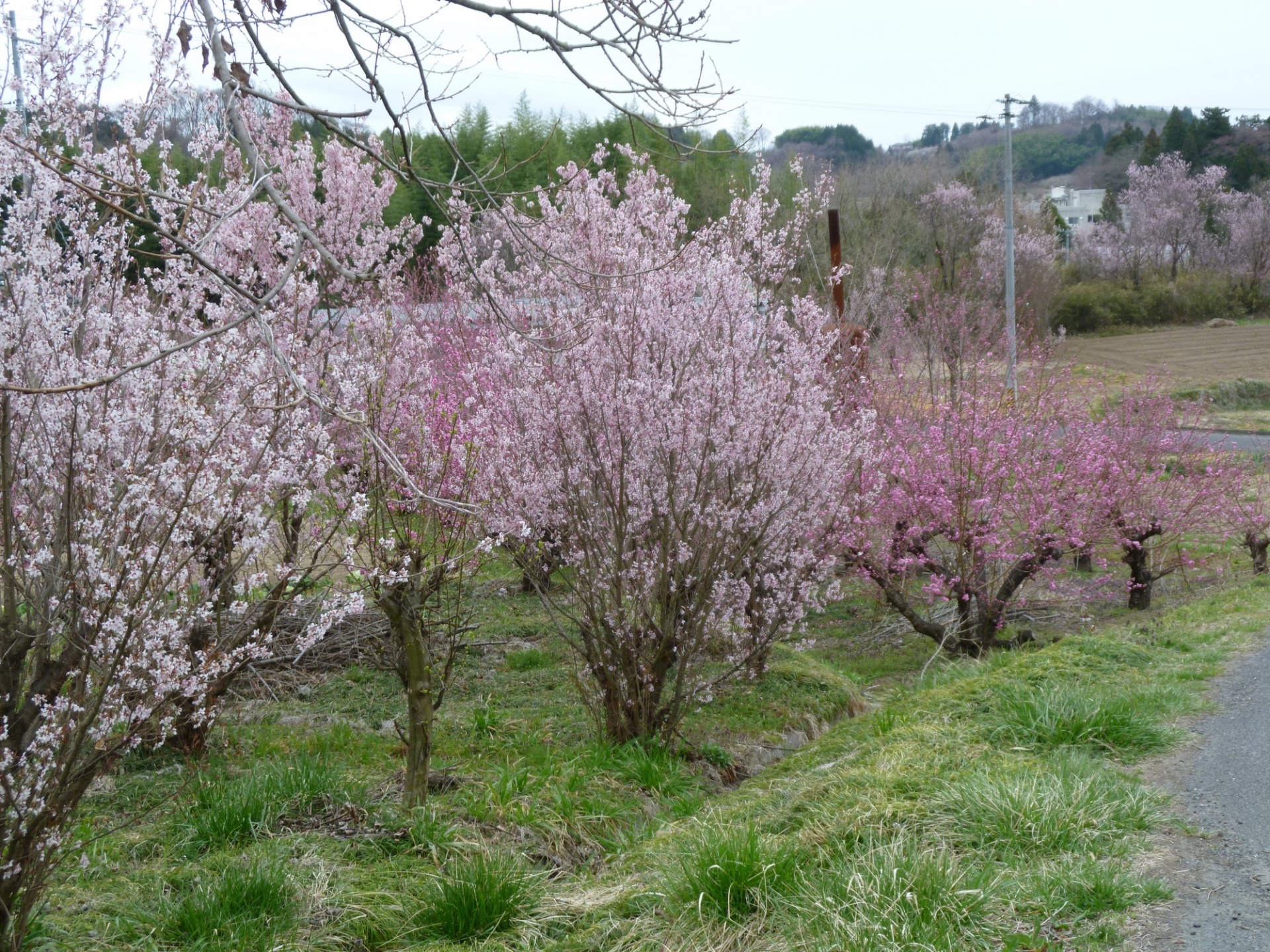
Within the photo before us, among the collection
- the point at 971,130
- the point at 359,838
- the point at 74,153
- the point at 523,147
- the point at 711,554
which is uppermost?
the point at 971,130

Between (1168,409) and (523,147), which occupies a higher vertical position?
(523,147)

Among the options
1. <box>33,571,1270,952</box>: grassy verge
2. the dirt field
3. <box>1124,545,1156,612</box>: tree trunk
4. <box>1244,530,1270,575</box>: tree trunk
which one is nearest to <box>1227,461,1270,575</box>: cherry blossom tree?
<box>1244,530,1270,575</box>: tree trunk

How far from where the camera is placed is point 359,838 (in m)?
4.64

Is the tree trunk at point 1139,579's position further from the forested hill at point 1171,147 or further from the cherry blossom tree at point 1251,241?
the cherry blossom tree at point 1251,241

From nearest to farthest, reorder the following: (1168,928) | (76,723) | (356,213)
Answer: (1168,928) < (76,723) < (356,213)

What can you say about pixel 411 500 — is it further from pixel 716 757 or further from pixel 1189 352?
pixel 1189 352

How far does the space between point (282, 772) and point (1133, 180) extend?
187 ft

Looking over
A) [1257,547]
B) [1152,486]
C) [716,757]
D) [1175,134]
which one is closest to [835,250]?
[1152,486]

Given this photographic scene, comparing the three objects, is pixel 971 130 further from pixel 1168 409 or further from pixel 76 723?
pixel 76 723

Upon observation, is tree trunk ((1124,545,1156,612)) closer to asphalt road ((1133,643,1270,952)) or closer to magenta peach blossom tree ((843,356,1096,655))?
magenta peach blossom tree ((843,356,1096,655))

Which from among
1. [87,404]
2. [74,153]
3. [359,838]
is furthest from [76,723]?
[74,153]

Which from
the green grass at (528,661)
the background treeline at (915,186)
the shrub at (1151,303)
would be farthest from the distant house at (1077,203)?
the green grass at (528,661)

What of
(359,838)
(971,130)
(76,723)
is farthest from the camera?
(971,130)

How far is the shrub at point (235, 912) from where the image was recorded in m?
3.68
